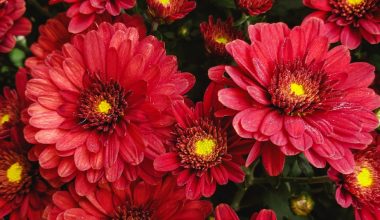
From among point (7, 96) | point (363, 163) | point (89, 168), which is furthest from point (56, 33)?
point (363, 163)

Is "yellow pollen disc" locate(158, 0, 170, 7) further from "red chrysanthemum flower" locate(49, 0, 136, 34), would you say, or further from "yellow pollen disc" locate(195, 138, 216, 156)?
"yellow pollen disc" locate(195, 138, 216, 156)

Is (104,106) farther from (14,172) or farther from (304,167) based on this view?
(304,167)

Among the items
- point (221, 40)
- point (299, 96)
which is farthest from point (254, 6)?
point (299, 96)

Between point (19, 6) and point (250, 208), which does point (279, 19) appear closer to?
point (250, 208)

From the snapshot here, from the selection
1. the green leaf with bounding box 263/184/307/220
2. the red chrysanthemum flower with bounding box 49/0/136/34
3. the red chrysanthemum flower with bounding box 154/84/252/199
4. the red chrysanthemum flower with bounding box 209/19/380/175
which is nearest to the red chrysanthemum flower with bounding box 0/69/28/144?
the red chrysanthemum flower with bounding box 49/0/136/34

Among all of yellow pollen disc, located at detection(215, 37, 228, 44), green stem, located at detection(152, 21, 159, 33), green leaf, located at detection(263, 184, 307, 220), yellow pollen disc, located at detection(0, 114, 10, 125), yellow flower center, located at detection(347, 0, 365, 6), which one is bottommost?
green leaf, located at detection(263, 184, 307, 220)
